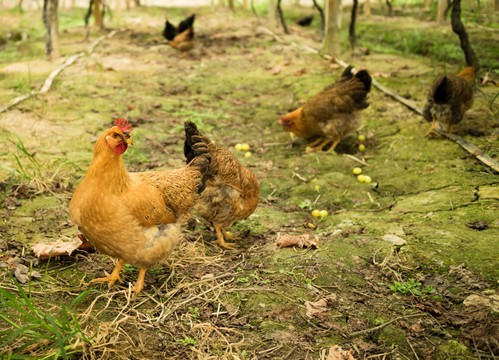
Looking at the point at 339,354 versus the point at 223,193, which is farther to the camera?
the point at 223,193

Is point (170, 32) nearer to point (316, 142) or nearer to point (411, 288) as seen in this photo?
point (316, 142)

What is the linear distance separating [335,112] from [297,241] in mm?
2860

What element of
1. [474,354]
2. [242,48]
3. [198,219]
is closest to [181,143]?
[198,219]

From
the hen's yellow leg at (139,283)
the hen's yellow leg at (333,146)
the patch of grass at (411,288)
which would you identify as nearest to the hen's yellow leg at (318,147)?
the hen's yellow leg at (333,146)

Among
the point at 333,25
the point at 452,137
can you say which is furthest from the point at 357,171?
the point at 333,25

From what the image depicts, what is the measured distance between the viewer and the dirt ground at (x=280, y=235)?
2641mm

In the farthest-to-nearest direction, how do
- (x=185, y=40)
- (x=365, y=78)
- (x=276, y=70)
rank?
(x=185, y=40) < (x=276, y=70) < (x=365, y=78)

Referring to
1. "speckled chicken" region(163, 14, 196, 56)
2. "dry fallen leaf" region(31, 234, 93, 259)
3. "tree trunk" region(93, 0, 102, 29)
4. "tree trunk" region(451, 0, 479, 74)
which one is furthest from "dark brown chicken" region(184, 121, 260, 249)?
"tree trunk" region(93, 0, 102, 29)

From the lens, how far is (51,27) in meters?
8.79

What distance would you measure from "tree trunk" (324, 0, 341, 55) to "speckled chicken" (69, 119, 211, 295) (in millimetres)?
7179

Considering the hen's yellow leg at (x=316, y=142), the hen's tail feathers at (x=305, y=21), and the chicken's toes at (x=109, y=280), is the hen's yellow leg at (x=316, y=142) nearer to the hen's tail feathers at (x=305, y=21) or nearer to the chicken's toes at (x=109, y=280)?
the chicken's toes at (x=109, y=280)

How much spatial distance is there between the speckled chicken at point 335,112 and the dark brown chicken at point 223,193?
2250 millimetres

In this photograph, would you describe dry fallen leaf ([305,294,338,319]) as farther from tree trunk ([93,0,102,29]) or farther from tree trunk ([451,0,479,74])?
tree trunk ([93,0,102,29])

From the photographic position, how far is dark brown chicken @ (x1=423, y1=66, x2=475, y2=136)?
5.28 m
